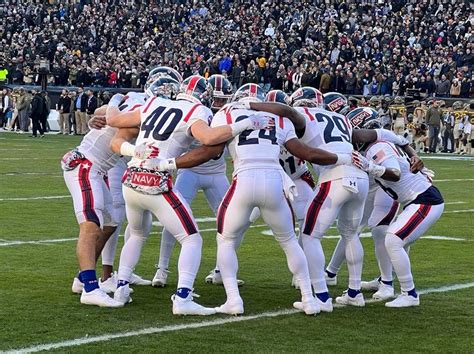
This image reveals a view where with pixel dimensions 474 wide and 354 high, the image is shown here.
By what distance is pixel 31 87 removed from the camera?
1470 inches

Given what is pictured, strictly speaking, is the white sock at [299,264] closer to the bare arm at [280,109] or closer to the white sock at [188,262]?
the white sock at [188,262]

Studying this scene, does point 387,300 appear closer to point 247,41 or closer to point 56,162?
point 56,162

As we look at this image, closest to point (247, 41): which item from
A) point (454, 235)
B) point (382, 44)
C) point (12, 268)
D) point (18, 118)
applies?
point (382, 44)

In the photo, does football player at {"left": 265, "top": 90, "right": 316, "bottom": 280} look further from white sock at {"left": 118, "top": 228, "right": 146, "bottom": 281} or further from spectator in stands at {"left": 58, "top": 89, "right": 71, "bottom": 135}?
spectator in stands at {"left": 58, "top": 89, "right": 71, "bottom": 135}

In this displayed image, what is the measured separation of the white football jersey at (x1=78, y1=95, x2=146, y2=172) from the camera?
26.3 feet

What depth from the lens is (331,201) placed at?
767cm

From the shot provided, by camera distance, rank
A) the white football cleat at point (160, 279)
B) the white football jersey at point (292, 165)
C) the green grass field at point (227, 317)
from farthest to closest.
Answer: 1. the white football jersey at point (292, 165)
2. the white football cleat at point (160, 279)
3. the green grass field at point (227, 317)

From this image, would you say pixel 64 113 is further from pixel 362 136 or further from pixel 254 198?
pixel 254 198

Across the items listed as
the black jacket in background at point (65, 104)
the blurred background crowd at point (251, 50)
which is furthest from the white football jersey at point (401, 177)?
the black jacket in background at point (65, 104)

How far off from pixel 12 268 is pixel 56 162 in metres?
12.4

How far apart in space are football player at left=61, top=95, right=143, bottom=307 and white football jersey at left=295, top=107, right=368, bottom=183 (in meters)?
1.31

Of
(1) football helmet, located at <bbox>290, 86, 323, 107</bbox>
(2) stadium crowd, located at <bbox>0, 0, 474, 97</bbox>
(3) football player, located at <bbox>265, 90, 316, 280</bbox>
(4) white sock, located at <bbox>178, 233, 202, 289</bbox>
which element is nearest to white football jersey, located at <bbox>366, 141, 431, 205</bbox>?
(1) football helmet, located at <bbox>290, 86, 323, 107</bbox>

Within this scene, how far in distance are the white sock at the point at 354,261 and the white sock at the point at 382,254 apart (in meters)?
0.56

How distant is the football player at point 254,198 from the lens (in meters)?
7.11
